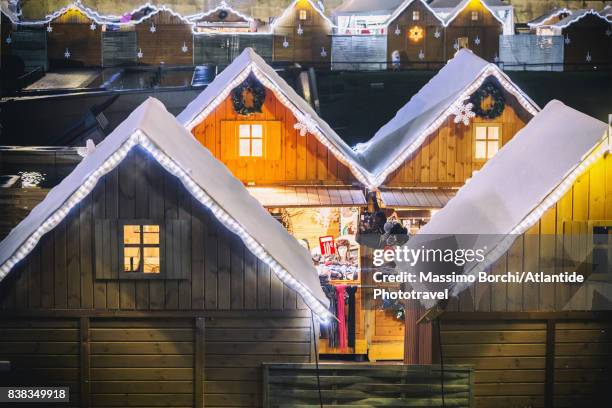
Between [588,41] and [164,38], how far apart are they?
18948 millimetres

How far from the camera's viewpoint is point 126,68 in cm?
4812

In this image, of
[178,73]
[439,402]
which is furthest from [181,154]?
[178,73]

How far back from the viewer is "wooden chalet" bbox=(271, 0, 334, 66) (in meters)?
48.8

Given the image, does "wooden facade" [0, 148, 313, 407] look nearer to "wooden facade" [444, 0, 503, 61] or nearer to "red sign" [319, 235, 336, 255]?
"red sign" [319, 235, 336, 255]

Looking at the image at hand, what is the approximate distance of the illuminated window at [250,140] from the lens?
26109mm

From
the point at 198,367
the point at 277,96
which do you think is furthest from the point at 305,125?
the point at 198,367

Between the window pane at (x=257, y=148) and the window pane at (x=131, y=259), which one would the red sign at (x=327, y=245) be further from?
the window pane at (x=131, y=259)

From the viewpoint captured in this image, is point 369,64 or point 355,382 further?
point 369,64

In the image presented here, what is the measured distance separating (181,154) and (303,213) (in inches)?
352

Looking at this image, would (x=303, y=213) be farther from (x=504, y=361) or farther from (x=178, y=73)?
(x=178, y=73)

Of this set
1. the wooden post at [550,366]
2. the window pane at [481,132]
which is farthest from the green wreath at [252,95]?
the wooden post at [550,366]

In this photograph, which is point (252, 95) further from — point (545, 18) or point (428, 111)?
point (545, 18)

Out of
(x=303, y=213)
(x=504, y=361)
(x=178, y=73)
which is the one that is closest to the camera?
(x=504, y=361)

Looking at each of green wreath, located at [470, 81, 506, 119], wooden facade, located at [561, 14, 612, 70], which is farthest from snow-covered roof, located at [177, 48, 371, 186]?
wooden facade, located at [561, 14, 612, 70]
